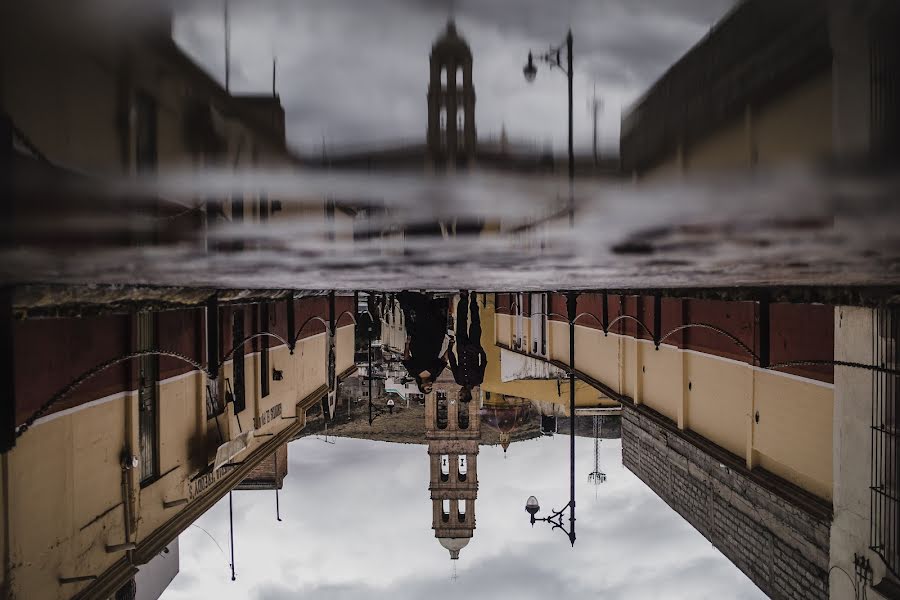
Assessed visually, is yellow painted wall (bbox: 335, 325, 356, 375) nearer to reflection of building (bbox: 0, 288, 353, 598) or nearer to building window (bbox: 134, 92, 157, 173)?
reflection of building (bbox: 0, 288, 353, 598)

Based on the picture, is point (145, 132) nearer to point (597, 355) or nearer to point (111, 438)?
point (111, 438)

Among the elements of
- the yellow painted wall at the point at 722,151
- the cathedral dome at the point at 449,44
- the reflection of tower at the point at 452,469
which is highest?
the cathedral dome at the point at 449,44

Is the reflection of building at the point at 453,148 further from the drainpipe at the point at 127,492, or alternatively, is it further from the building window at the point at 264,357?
the building window at the point at 264,357

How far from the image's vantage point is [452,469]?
2334cm

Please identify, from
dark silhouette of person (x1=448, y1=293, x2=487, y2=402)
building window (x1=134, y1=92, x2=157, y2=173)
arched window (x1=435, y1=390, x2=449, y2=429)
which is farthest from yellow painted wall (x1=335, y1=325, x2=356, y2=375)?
building window (x1=134, y1=92, x2=157, y2=173)

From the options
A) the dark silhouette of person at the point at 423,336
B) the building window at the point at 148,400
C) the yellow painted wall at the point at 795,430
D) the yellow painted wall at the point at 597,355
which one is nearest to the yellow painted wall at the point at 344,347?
the yellow painted wall at the point at 597,355

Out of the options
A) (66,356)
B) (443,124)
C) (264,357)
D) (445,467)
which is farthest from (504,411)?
(443,124)

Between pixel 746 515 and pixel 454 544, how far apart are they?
18719mm

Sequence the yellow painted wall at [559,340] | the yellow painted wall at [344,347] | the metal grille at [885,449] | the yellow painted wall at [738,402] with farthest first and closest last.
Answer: the yellow painted wall at [344,347]
the yellow painted wall at [559,340]
the yellow painted wall at [738,402]
the metal grille at [885,449]

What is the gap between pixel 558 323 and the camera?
15016mm

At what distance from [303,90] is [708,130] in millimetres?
853

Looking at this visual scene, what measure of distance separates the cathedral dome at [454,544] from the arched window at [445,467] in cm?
265

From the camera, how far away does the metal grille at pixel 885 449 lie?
4461 mm

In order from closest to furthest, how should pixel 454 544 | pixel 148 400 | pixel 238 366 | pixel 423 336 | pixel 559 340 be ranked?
1. pixel 148 400
2. pixel 423 336
3. pixel 238 366
4. pixel 559 340
5. pixel 454 544
